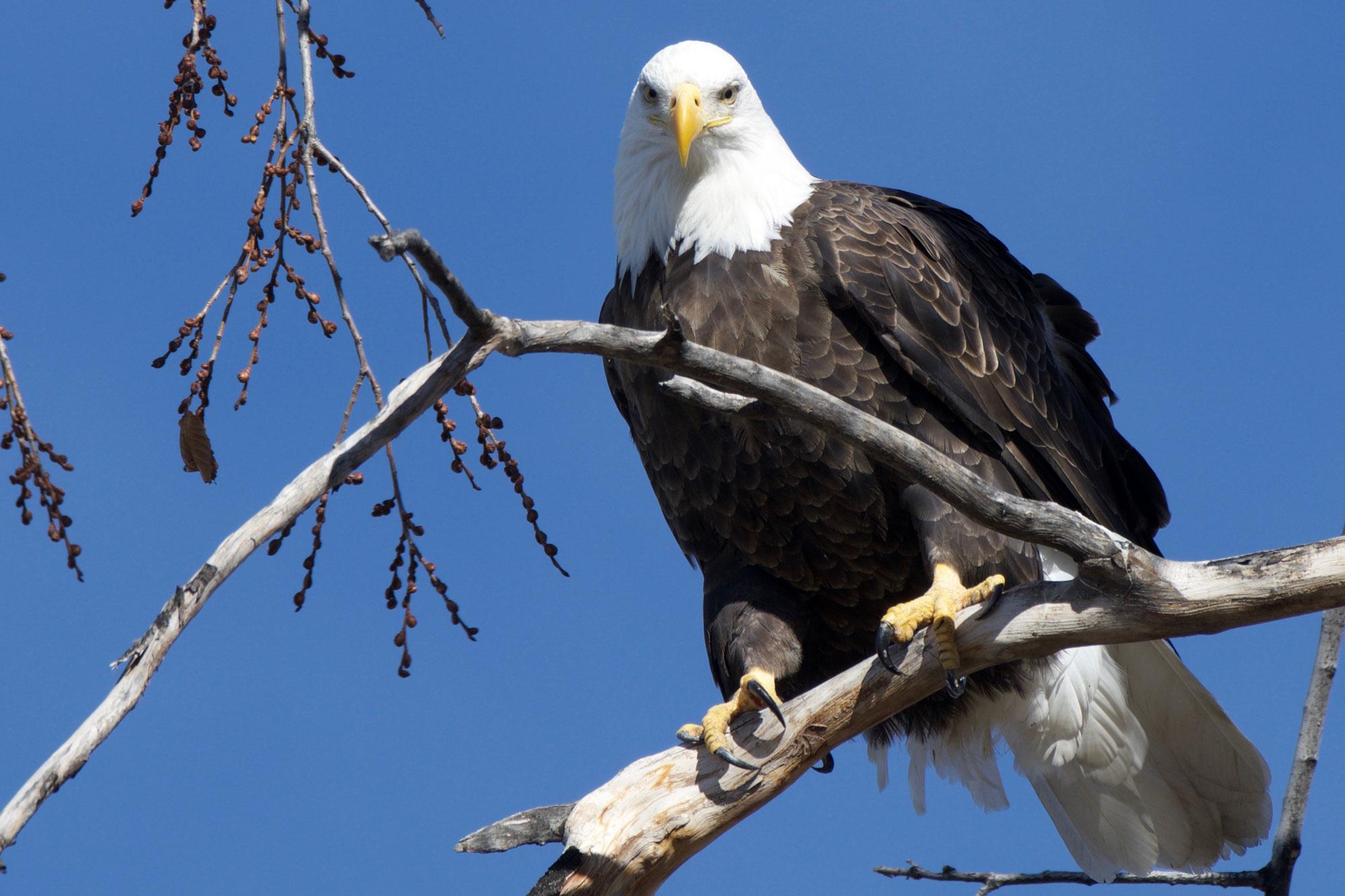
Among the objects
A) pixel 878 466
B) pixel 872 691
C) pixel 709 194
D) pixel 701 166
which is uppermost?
pixel 701 166

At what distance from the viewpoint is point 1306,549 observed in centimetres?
255

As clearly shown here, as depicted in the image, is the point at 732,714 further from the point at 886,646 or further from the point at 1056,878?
the point at 1056,878

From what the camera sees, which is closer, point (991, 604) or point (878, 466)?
point (991, 604)

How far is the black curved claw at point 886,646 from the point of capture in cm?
313

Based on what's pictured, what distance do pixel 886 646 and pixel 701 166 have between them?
58.0 inches

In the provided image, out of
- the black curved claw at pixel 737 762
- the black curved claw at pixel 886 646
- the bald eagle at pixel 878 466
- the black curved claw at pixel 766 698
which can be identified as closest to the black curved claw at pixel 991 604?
the bald eagle at pixel 878 466

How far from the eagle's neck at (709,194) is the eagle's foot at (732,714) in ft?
3.68

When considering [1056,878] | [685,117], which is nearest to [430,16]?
[685,117]

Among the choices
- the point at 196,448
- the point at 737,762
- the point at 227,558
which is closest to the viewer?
the point at 227,558

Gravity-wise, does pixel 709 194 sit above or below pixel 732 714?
above

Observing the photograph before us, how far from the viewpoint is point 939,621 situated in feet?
10.2

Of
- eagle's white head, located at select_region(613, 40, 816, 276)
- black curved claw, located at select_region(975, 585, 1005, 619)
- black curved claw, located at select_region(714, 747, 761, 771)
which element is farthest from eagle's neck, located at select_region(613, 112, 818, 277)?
black curved claw, located at select_region(714, 747, 761, 771)

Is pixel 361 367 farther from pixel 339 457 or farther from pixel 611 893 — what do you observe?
pixel 611 893

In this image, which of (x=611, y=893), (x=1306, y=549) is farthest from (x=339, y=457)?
(x=1306, y=549)
